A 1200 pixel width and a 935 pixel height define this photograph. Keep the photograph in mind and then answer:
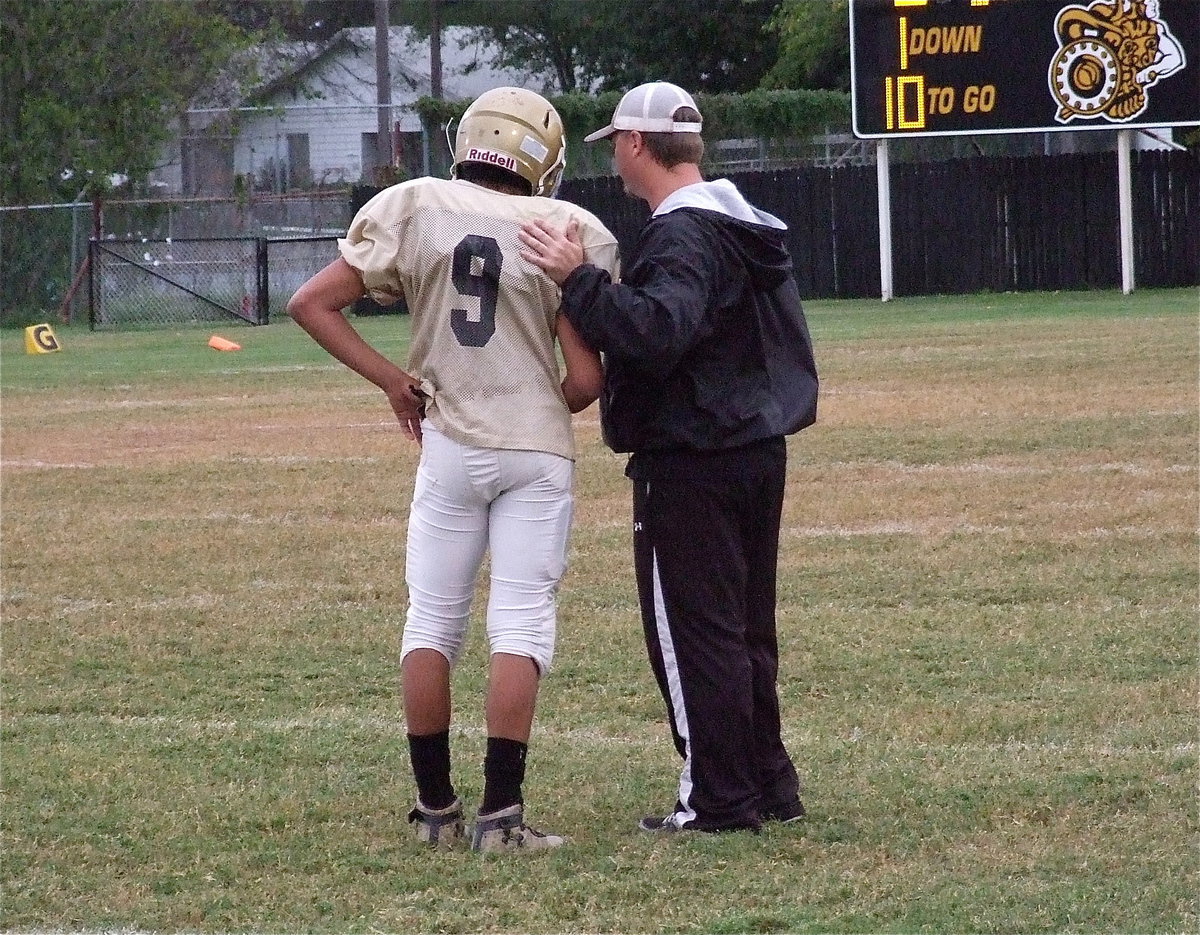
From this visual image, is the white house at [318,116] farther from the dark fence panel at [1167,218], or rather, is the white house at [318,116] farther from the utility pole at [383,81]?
Result: the dark fence panel at [1167,218]

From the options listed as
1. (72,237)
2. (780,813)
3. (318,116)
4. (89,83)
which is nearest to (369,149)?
(318,116)

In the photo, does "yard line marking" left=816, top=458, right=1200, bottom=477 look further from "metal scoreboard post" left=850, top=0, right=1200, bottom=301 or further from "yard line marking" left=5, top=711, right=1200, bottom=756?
"metal scoreboard post" left=850, top=0, right=1200, bottom=301

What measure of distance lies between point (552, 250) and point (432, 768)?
127cm

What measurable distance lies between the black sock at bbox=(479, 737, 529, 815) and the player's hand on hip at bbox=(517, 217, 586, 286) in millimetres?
1082

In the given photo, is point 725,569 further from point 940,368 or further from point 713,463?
point 940,368

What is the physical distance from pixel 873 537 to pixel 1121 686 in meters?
2.88

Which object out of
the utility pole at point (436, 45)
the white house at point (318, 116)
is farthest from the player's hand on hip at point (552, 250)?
the utility pole at point (436, 45)

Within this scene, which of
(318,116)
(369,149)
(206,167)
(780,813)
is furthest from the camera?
(318,116)

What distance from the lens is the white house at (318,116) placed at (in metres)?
44.7

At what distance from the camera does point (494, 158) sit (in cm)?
432

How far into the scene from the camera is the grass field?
408 cm

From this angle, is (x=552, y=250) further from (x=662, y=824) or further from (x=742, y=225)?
(x=662, y=824)

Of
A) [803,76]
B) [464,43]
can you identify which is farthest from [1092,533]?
[464,43]

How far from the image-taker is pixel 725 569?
175 inches
